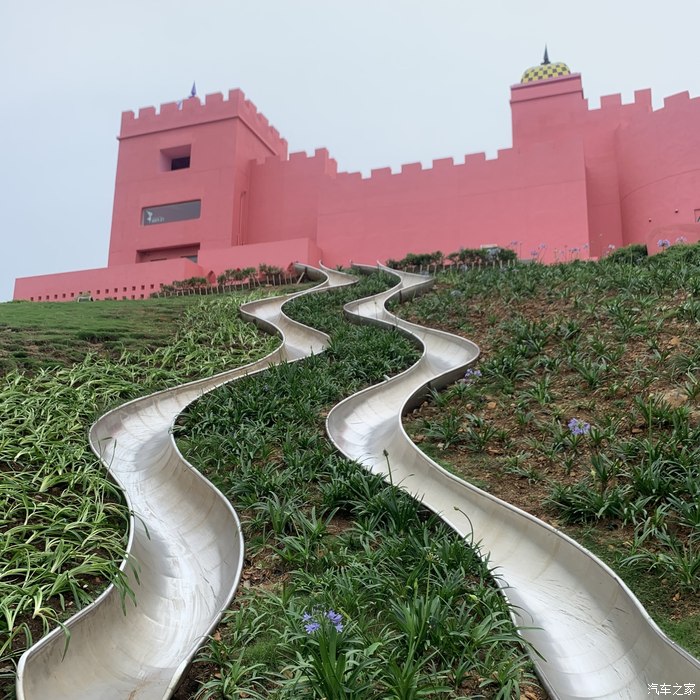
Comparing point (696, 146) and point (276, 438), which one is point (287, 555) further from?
point (696, 146)

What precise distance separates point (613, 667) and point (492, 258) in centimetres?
1385

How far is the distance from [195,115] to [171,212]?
3.91 meters

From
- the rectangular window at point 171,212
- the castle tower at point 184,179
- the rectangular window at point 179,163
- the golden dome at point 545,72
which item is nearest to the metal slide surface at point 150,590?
the castle tower at point 184,179

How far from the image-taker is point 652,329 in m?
6.20

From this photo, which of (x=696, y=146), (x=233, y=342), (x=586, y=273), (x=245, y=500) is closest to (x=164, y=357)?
(x=233, y=342)

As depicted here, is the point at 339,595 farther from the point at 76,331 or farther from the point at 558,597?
the point at 76,331

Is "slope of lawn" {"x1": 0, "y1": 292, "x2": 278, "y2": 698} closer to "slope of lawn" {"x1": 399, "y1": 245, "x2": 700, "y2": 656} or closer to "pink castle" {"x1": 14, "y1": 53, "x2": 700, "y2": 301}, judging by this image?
"slope of lawn" {"x1": 399, "y1": 245, "x2": 700, "y2": 656}

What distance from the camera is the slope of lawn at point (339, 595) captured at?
7.86 feet

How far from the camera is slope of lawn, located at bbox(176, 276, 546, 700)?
94.3 inches

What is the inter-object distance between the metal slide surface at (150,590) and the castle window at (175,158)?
1881 cm

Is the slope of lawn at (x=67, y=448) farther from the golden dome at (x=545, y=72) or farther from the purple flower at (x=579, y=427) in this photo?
the golden dome at (x=545, y=72)

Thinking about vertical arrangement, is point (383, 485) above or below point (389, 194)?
below

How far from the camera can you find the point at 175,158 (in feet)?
76.3

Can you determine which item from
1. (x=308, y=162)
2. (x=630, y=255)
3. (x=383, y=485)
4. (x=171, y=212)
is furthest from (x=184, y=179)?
(x=383, y=485)
